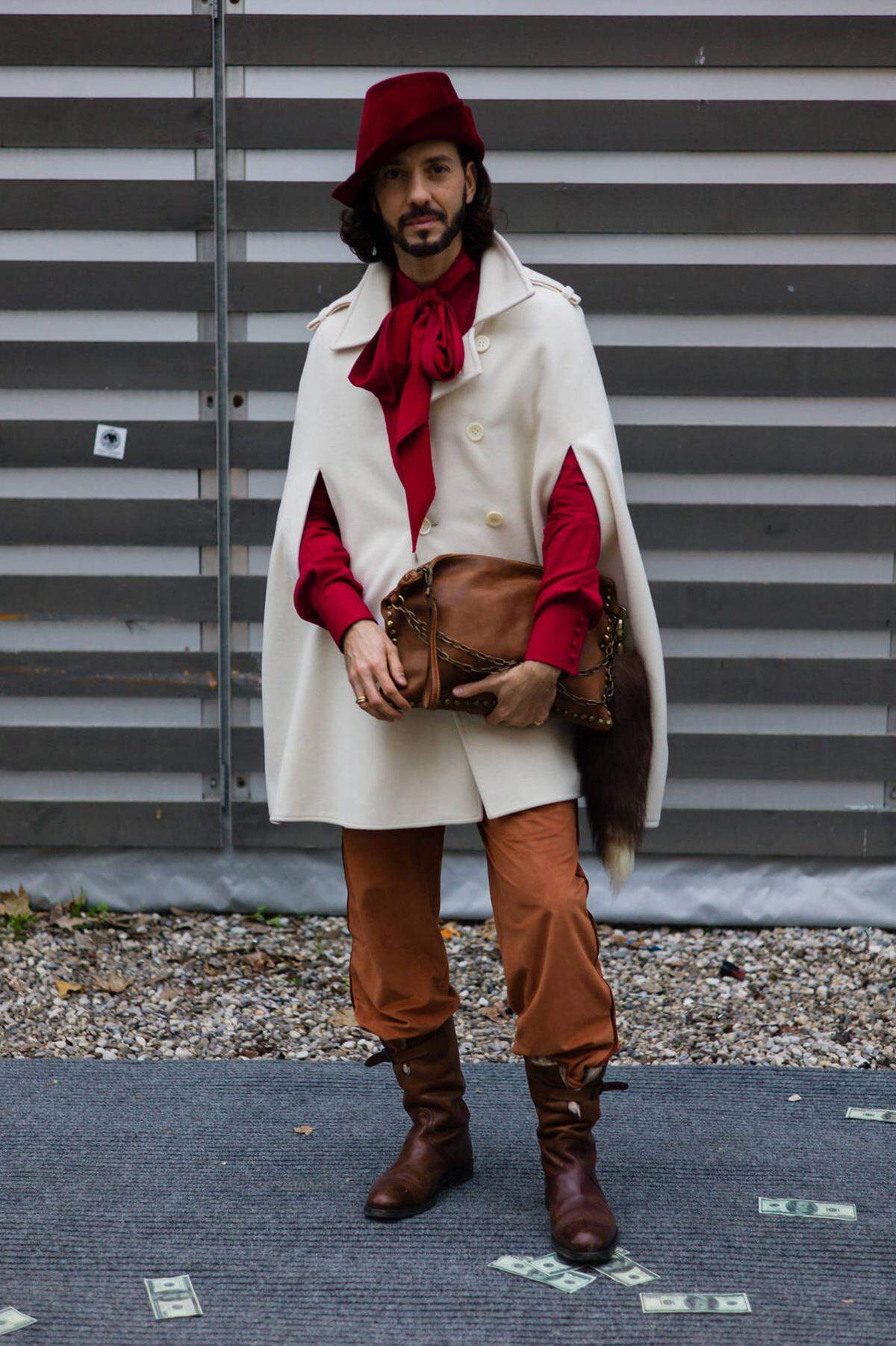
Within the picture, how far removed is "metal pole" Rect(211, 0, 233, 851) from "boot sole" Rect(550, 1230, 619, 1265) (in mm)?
2457

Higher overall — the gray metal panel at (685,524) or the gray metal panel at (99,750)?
the gray metal panel at (685,524)

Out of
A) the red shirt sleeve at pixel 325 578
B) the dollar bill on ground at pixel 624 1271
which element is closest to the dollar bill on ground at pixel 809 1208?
the dollar bill on ground at pixel 624 1271

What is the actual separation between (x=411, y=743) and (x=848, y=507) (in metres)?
2.49

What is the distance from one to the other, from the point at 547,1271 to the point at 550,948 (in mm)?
622

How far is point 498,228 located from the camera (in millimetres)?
4496

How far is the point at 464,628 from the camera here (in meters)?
2.54

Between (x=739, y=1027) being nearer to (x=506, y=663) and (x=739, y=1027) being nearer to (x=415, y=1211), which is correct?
(x=415, y=1211)

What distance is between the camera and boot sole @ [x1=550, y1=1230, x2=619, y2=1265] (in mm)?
2580

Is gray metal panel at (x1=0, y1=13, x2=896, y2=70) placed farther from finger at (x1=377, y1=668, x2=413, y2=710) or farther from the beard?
finger at (x1=377, y1=668, x2=413, y2=710)

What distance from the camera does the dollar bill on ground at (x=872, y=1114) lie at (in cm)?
332

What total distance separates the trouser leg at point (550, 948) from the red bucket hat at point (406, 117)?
4.17 feet

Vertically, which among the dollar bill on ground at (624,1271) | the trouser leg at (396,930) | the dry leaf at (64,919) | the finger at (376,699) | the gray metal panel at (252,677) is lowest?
the dollar bill on ground at (624,1271)

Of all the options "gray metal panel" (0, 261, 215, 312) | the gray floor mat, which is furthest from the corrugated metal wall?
the gray floor mat

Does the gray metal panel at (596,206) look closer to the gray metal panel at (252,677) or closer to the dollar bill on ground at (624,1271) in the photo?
the gray metal panel at (252,677)
